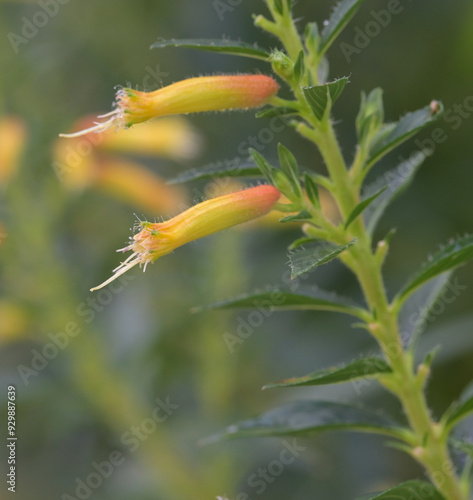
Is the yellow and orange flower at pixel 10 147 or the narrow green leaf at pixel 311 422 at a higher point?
the yellow and orange flower at pixel 10 147

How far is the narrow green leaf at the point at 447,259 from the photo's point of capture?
3.45 ft

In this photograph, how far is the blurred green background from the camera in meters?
2.34

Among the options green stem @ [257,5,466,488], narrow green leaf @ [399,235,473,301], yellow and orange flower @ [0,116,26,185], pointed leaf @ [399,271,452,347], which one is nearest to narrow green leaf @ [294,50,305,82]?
green stem @ [257,5,466,488]

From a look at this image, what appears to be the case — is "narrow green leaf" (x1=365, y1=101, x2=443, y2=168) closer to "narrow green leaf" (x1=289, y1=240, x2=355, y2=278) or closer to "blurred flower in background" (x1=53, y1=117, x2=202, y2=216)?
"narrow green leaf" (x1=289, y1=240, x2=355, y2=278)

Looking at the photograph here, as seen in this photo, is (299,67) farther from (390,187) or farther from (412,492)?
(412,492)

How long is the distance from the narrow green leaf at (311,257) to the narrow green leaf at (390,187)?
19 cm

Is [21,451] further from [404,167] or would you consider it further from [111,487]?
[404,167]

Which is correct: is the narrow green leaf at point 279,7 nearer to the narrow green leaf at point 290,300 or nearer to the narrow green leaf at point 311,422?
the narrow green leaf at point 290,300

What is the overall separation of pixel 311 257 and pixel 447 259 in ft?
0.84

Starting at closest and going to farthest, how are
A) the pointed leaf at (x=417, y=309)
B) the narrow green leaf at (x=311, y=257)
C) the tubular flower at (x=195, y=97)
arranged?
the narrow green leaf at (x=311, y=257) < the tubular flower at (x=195, y=97) < the pointed leaf at (x=417, y=309)

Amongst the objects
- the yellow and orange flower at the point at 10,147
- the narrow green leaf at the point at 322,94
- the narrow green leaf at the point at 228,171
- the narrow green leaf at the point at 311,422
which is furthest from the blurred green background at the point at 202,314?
the narrow green leaf at the point at 322,94

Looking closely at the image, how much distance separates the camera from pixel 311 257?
95 centimetres

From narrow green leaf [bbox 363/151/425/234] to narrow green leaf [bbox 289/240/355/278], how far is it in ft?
0.63

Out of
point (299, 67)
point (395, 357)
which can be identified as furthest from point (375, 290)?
point (299, 67)
